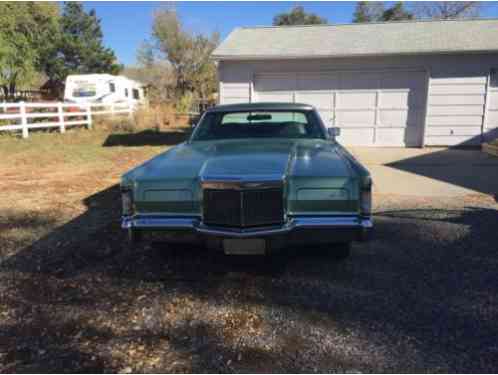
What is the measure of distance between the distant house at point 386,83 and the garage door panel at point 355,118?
0.03 metres

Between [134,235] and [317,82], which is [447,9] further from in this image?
[134,235]

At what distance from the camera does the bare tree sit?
35.4m

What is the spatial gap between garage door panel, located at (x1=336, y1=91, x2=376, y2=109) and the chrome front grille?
966 centimetres

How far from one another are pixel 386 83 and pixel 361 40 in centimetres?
191

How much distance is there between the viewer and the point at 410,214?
539 cm

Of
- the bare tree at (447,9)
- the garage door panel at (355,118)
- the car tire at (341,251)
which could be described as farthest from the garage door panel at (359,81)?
the bare tree at (447,9)

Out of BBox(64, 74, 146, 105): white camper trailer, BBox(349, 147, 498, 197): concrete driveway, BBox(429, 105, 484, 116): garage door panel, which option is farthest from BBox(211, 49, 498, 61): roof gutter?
BBox(64, 74, 146, 105): white camper trailer

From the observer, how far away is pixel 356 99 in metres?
11.8

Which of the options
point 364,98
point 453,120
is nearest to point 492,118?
point 453,120

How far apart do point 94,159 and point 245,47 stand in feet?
18.9

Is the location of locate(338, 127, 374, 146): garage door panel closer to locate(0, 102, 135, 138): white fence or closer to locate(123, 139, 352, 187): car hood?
locate(123, 139, 352, 187): car hood

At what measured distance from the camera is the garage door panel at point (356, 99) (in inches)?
463

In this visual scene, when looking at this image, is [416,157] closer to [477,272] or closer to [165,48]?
[477,272]

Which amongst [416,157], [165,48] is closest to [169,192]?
[416,157]
